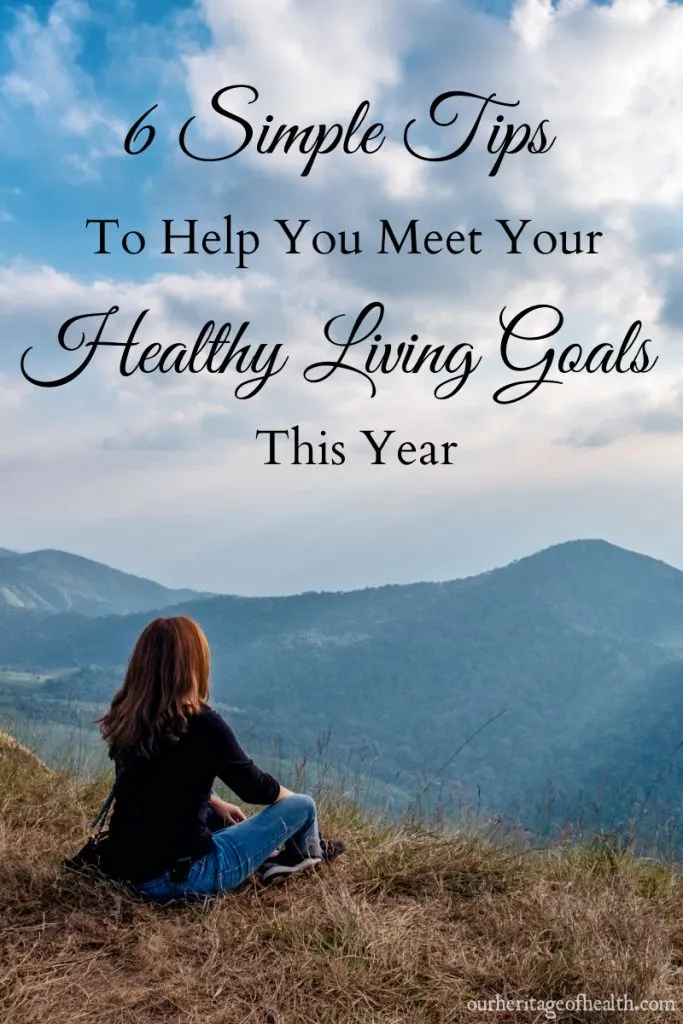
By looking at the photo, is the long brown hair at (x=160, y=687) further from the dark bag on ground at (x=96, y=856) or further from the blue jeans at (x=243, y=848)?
the blue jeans at (x=243, y=848)

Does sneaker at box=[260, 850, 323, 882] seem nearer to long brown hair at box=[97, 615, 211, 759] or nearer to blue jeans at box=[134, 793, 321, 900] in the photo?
blue jeans at box=[134, 793, 321, 900]

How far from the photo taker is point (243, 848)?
428 centimetres

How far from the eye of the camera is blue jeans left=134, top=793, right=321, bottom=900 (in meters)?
4.14

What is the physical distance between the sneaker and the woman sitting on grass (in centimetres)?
14

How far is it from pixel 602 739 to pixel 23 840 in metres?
77.2

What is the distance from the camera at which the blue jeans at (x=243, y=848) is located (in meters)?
4.14

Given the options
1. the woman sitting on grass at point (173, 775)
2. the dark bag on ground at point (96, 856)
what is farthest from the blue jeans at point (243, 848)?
the dark bag on ground at point (96, 856)

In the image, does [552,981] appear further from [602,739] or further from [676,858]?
[602,739]

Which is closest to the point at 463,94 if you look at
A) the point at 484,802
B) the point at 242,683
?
the point at 484,802

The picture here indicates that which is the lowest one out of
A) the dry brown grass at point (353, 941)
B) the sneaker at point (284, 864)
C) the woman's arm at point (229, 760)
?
the dry brown grass at point (353, 941)

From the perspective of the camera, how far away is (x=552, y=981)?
355cm

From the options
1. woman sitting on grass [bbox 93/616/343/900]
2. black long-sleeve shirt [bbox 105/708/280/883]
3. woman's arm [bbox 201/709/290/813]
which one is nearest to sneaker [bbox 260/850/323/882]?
woman sitting on grass [bbox 93/616/343/900]

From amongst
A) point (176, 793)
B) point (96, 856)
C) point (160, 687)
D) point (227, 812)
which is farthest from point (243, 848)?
point (160, 687)

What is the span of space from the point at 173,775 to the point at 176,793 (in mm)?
104
